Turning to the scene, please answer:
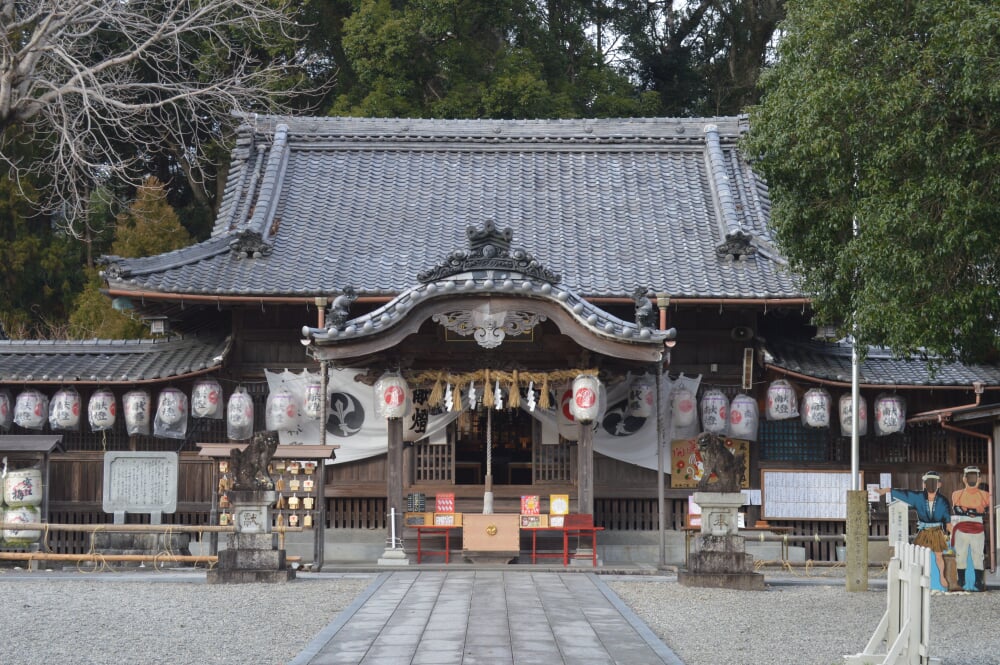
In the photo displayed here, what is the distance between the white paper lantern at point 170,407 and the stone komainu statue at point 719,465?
9.29 metres

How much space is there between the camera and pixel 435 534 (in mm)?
20078

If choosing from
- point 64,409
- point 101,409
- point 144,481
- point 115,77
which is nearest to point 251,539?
point 144,481

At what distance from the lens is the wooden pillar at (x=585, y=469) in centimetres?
1909

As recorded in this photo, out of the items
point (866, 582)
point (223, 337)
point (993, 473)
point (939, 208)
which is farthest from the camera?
point (223, 337)

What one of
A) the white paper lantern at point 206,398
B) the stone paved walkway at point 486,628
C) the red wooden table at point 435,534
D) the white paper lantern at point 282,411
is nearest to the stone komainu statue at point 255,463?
the stone paved walkway at point 486,628

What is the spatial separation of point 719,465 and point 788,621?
137 inches

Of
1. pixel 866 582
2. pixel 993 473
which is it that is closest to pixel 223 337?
pixel 866 582

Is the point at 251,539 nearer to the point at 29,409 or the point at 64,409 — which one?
the point at 64,409

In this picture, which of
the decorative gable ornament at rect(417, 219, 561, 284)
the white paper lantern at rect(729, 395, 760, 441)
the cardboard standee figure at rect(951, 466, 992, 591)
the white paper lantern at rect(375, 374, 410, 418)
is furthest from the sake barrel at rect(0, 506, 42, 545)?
the cardboard standee figure at rect(951, 466, 992, 591)

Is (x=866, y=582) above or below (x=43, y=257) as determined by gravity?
below

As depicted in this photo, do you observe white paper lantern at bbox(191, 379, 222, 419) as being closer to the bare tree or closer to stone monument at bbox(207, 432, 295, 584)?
the bare tree

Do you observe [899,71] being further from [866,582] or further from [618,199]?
[618,199]

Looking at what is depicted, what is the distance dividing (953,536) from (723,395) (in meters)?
5.08

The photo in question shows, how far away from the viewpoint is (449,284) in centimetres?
1831
